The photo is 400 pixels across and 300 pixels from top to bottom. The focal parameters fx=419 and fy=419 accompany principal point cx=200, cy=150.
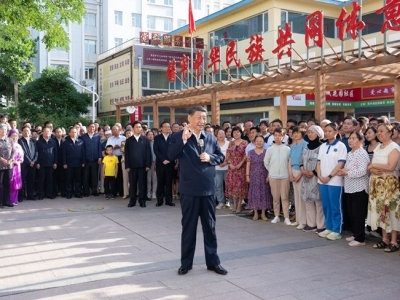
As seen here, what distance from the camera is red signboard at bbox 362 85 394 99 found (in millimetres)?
18016

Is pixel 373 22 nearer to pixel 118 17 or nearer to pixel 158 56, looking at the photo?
pixel 158 56

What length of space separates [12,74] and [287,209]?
594 inches

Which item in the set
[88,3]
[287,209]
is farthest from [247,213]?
[88,3]

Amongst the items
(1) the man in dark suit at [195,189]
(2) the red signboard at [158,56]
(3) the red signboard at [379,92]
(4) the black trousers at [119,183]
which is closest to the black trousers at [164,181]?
(4) the black trousers at [119,183]

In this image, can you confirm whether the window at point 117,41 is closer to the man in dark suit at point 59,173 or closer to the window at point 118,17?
the window at point 118,17

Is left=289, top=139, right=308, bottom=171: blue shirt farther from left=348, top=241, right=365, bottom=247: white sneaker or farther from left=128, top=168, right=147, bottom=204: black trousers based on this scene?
left=128, top=168, right=147, bottom=204: black trousers

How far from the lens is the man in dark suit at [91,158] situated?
33.2 ft

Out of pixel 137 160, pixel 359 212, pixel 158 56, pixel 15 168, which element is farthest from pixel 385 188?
pixel 158 56

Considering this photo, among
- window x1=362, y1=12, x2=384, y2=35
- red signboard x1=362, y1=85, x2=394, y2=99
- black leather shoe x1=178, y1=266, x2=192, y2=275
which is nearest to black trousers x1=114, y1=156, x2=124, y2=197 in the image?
black leather shoe x1=178, y1=266, x2=192, y2=275

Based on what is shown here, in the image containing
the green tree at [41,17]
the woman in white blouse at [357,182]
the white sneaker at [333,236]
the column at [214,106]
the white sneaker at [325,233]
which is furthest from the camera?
the column at [214,106]

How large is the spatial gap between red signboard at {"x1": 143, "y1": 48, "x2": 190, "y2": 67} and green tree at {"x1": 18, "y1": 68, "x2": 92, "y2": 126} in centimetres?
442

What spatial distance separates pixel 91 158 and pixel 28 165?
142 centimetres

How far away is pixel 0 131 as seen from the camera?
8539 millimetres

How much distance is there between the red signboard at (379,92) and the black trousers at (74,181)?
13.8 meters
